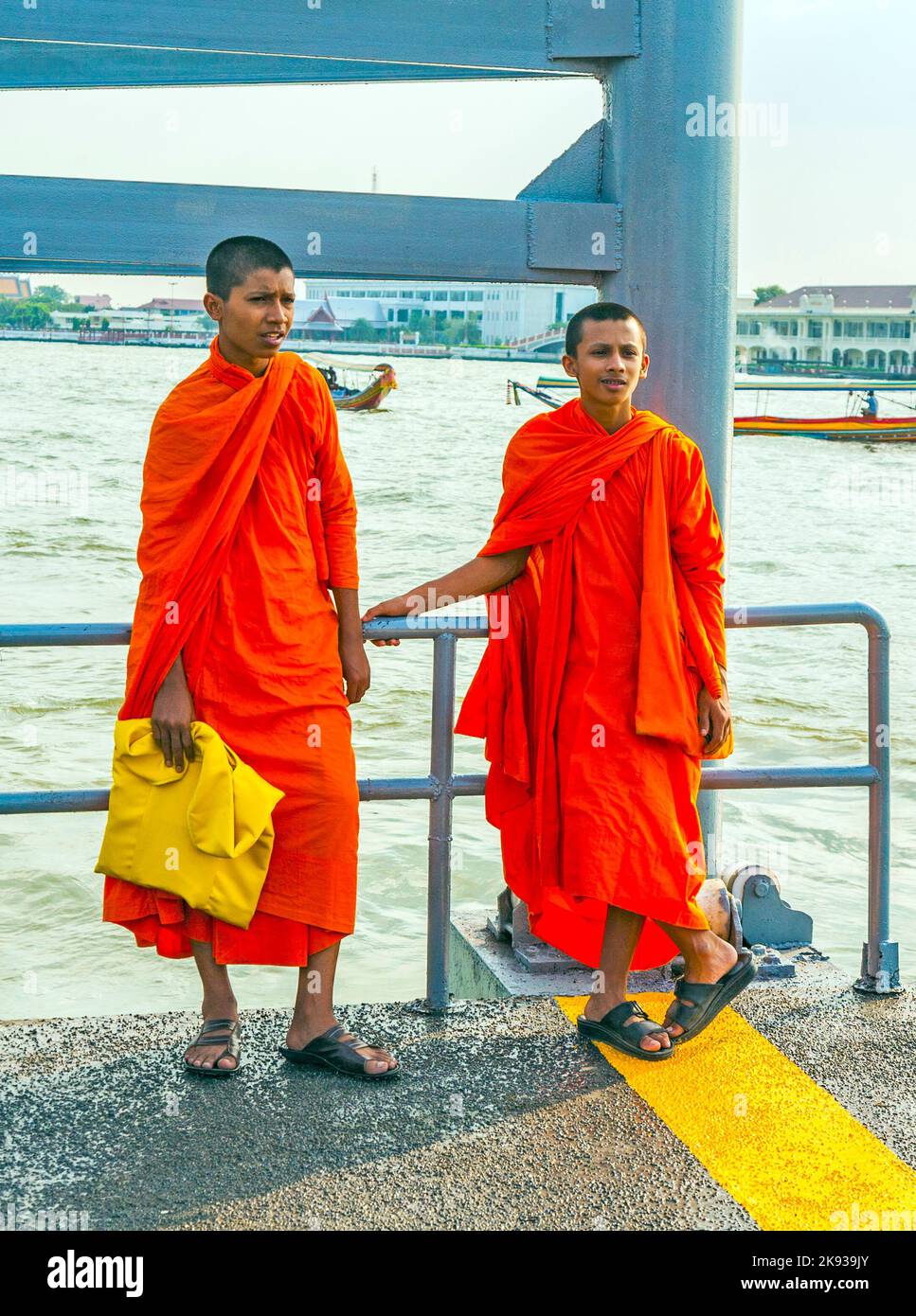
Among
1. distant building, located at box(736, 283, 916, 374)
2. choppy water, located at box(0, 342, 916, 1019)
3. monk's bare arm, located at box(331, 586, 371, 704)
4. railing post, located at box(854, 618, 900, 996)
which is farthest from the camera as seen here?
distant building, located at box(736, 283, 916, 374)

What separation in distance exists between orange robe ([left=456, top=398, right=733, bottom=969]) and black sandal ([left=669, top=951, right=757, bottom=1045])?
14cm

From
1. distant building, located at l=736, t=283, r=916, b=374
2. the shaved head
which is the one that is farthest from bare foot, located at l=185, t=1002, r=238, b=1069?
distant building, located at l=736, t=283, r=916, b=374

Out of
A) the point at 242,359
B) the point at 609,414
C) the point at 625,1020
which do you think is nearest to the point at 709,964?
the point at 625,1020

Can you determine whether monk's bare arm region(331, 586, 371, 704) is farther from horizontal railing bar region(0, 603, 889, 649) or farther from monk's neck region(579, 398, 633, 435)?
monk's neck region(579, 398, 633, 435)

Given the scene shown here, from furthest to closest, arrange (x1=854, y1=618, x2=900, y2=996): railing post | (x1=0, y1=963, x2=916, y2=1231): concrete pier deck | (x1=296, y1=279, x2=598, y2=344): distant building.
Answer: (x1=296, y1=279, x2=598, y2=344): distant building
(x1=854, y1=618, x2=900, y2=996): railing post
(x1=0, y1=963, x2=916, y2=1231): concrete pier deck

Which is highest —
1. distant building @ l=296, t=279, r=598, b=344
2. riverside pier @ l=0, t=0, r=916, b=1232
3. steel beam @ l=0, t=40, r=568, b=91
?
distant building @ l=296, t=279, r=598, b=344

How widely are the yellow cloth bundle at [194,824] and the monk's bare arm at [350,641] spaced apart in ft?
0.99

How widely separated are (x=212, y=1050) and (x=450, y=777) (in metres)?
0.74

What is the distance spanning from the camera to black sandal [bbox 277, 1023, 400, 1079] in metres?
2.88

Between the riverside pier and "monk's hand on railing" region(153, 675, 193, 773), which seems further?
"monk's hand on railing" region(153, 675, 193, 773)
